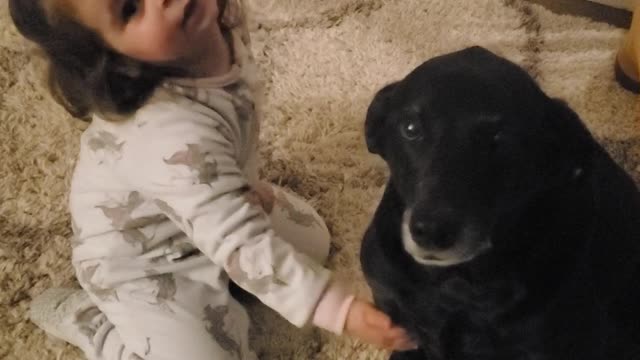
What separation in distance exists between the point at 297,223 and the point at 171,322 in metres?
0.19

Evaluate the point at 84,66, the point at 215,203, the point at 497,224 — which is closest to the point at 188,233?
the point at 215,203

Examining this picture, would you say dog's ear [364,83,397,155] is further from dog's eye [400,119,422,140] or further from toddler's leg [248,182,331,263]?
toddler's leg [248,182,331,263]

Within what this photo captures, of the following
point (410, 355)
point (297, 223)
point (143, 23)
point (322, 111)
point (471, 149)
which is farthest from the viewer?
point (322, 111)

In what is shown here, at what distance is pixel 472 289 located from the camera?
73 cm

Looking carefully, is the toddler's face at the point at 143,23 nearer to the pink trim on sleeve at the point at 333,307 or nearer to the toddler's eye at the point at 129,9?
the toddler's eye at the point at 129,9

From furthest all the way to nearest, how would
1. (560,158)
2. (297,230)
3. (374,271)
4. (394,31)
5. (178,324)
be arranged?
(394,31)
(297,230)
(178,324)
(374,271)
(560,158)

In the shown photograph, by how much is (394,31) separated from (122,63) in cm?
51

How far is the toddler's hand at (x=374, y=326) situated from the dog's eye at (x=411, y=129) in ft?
0.68

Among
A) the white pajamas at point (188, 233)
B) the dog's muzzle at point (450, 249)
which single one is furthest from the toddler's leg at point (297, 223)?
the dog's muzzle at point (450, 249)

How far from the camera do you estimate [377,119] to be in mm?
740

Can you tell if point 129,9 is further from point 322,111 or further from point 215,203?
point 322,111

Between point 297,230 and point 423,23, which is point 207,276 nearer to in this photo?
point 297,230

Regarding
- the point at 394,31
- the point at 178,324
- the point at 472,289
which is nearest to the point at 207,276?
the point at 178,324

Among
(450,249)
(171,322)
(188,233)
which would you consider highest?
(450,249)
